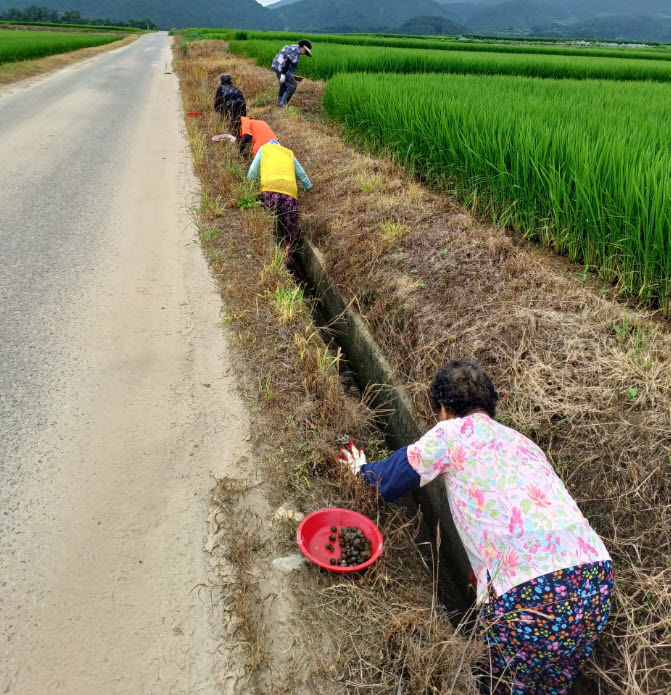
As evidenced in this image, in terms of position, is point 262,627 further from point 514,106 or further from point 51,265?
point 514,106

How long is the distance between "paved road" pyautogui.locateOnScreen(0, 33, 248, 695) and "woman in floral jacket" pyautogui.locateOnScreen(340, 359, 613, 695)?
3.24 feet

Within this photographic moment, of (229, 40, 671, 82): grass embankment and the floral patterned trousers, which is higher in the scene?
(229, 40, 671, 82): grass embankment

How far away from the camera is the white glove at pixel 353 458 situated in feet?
7.99

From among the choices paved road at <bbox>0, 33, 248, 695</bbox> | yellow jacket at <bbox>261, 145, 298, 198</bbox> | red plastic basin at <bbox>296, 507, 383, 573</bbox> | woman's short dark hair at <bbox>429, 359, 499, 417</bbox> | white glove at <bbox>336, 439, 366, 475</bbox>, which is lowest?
red plastic basin at <bbox>296, 507, 383, 573</bbox>

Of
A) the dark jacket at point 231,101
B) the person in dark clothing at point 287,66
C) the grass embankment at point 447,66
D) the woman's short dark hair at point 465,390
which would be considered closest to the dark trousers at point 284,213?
the woman's short dark hair at point 465,390

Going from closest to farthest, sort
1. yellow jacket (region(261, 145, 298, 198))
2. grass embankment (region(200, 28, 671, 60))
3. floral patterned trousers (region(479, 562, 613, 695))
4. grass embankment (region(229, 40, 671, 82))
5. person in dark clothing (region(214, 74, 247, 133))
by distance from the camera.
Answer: floral patterned trousers (region(479, 562, 613, 695))
yellow jacket (region(261, 145, 298, 198))
person in dark clothing (region(214, 74, 247, 133))
grass embankment (region(229, 40, 671, 82))
grass embankment (region(200, 28, 671, 60))

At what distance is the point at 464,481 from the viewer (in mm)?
1855

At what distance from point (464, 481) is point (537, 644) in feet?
1.85

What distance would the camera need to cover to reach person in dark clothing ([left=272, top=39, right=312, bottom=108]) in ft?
28.8

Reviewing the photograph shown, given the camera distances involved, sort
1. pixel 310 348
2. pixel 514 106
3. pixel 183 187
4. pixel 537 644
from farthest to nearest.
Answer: pixel 183 187, pixel 514 106, pixel 310 348, pixel 537 644

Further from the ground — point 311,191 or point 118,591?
point 311,191

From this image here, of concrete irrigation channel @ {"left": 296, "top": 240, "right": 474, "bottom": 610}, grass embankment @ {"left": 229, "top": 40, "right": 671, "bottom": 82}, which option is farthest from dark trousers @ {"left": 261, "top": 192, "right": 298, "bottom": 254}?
grass embankment @ {"left": 229, "top": 40, "right": 671, "bottom": 82}

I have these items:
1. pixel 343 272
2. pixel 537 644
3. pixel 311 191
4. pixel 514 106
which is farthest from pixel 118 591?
pixel 514 106

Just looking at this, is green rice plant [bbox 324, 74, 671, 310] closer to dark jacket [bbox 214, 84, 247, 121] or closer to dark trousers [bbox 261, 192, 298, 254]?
dark trousers [bbox 261, 192, 298, 254]
